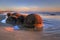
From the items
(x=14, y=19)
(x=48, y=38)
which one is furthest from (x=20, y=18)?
(x=48, y=38)

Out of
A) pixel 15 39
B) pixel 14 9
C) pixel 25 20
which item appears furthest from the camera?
pixel 14 9

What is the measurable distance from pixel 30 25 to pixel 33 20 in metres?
0.17

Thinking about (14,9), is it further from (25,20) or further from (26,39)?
(26,39)

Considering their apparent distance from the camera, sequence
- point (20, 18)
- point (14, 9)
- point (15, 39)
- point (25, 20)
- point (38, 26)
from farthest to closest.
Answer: point (14, 9) < point (20, 18) < point (25, 20) < point (38, 26) < point (15, 39)

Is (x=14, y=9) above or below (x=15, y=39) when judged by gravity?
above

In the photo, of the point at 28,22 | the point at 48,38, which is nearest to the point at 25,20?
the point at 28,22

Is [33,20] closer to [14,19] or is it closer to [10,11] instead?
[14,19]

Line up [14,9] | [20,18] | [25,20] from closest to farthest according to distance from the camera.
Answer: [25,20], [20,18], [14,9]

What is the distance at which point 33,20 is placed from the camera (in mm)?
4879

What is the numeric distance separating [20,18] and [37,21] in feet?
3.22

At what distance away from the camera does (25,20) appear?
5.23 meters

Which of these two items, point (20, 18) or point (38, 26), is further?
point (20, 18)

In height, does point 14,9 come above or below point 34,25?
above

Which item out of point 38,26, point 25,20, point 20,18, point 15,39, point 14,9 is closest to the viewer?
point 15,39
